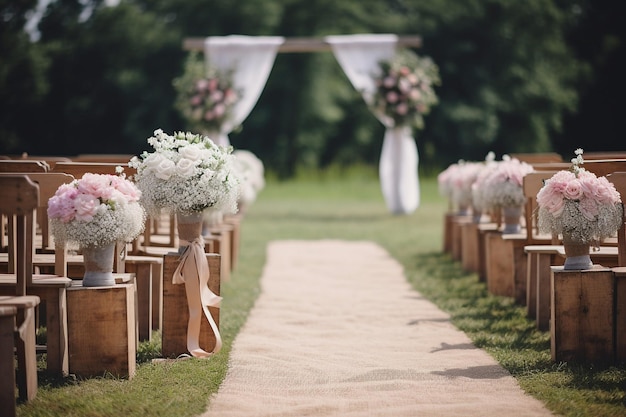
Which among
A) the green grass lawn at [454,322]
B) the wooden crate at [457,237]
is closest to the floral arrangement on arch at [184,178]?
the green grass lawn at [454,322]

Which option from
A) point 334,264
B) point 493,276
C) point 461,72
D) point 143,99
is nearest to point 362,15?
point 461,72

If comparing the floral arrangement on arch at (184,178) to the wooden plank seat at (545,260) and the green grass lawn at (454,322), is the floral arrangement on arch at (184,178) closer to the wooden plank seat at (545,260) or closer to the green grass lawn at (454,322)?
the green grass lawn at (454,322)

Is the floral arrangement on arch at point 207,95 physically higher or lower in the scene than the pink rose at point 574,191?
higher

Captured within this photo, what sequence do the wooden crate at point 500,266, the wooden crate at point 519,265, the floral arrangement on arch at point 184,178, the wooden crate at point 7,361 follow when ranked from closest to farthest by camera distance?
the wooden crate at point 7,361
the floral arrangement on arch at point 184,178
the wooden crate at point 519,265
the wooden crate at point 500,266

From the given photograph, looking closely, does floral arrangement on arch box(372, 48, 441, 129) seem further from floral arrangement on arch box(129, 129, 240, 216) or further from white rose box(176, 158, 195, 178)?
white rose box(176, 158, 195, 178)

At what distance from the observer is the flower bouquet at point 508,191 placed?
892 centimetres

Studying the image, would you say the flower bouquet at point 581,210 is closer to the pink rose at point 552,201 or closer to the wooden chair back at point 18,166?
the pink rose at point 552,201

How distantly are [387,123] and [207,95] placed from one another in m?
3.58

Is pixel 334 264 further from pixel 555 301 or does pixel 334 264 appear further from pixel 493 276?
pixel 555 301

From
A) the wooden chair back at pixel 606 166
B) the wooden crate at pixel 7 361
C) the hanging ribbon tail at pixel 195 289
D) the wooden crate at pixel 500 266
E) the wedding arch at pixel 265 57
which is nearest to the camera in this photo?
the wooden crate at pixel 7 361

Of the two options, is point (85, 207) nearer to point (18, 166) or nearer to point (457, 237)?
point (18, 166)

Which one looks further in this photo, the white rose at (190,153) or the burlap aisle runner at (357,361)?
the white rose at (190,153)

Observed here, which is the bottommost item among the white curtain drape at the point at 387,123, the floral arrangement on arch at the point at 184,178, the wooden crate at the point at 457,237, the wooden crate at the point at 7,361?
the wooden crate at the point at 7,361

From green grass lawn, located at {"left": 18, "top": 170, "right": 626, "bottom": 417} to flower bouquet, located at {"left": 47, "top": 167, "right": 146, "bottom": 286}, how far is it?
0.72 meters
